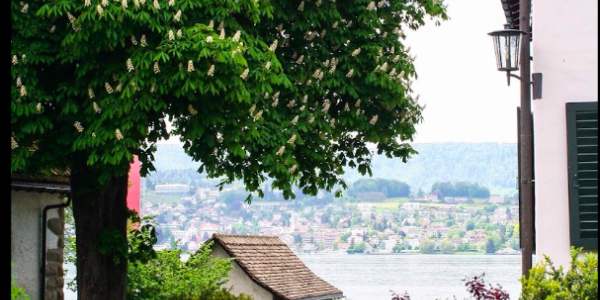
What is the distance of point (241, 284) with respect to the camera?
26.8m

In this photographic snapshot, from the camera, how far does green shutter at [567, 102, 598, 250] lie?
46.7ft

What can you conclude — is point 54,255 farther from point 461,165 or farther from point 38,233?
point 461,165

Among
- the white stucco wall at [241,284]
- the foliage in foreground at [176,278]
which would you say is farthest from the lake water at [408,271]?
the foliage in foreground at [176,278]

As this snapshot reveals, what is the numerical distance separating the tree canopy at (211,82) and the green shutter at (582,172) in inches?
122

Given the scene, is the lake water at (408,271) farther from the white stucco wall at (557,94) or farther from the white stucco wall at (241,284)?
the white stucco wall at (557,94)

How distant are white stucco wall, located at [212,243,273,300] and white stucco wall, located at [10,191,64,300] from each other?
802 cm

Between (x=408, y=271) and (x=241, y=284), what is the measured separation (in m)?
69.2

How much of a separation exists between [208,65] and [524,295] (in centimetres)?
449

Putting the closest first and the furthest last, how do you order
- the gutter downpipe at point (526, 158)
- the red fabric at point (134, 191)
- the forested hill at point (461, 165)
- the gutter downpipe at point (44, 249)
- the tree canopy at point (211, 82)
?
the tree canopy at point (211, 82) → the gutter downpipe at point (526, 158) → the gutter downpipe at point (44, 249) → the red fabric at point (134, 191) → the forested hill at point (461, 165)

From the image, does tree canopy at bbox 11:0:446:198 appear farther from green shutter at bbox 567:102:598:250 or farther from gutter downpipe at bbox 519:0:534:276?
green shutter at bbox 567:102:598:250

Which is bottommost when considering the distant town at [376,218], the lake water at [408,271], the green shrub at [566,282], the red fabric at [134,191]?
the lake water at [408,271]

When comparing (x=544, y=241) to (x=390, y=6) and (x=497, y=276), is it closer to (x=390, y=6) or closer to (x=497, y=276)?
(x=390, y=6)

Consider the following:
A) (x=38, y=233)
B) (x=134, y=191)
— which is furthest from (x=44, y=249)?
(x=134, y=191)

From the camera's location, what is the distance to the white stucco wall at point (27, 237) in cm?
1775
